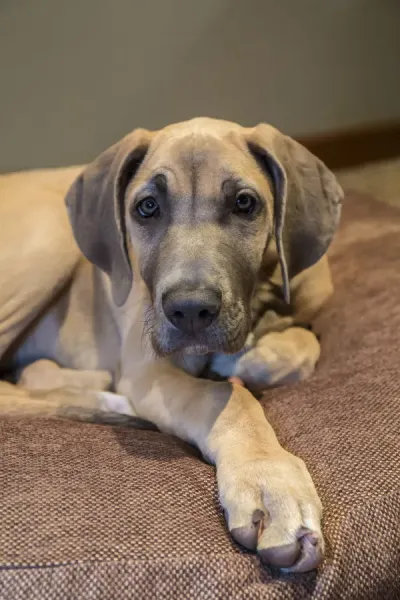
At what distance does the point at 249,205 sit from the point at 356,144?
421 cm

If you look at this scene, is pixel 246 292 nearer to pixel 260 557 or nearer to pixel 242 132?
pixel 242 132

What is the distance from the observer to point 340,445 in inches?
72.6

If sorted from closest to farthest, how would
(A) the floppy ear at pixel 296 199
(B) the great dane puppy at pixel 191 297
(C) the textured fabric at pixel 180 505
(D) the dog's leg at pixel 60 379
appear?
(C) the textured fabric at pixel 180 505 → (B) the great dane puppy at pixel 191 297 → (A) the floppy ear at pixel 296 199 → (D) the dog's leg at pixel 60 379

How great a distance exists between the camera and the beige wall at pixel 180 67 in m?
4.30

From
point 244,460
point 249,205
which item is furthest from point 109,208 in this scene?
point 244,460

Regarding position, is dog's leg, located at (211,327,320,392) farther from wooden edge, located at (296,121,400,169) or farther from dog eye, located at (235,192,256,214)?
wooden edge, located at (296,121,400,169)

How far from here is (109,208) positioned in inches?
90.4

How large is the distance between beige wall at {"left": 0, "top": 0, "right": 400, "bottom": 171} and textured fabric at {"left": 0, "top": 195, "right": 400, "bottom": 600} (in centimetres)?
274

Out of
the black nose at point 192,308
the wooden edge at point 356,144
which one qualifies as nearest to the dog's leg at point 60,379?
the black nose at point 192,308

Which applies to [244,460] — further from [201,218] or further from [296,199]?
[296,199]

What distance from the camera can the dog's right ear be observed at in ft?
7.48

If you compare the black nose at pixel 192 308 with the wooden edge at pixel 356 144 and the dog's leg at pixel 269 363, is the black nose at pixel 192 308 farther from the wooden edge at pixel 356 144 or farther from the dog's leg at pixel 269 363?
the wooden edge at pixel 356 144

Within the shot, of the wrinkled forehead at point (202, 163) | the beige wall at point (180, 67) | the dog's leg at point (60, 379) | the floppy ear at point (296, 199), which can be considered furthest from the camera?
the beige wall at point (180, 67)

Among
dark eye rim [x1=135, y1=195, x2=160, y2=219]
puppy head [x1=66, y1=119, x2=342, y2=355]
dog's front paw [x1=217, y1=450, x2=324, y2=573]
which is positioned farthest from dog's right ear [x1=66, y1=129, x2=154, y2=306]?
dog's front paw [x1=217, y1=450, x2=324, y2=573]
